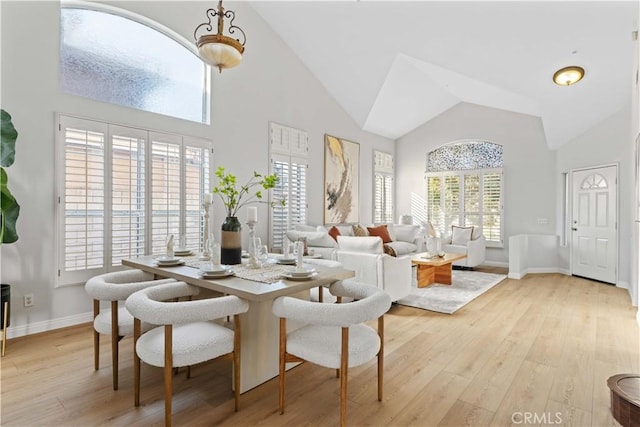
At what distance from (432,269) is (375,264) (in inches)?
81.2

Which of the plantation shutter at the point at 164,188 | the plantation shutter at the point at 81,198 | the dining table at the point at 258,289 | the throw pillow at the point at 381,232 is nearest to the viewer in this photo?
the dining table at the point at 258,289

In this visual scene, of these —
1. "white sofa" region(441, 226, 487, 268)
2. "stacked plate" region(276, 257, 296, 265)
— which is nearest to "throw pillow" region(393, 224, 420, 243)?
"white sofa" region(441, 226, 487, 268)

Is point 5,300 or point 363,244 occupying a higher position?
point 363,244

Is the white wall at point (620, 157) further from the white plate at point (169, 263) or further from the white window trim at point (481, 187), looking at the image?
the white plate at point (169, 263)

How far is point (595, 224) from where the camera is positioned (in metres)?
6.04

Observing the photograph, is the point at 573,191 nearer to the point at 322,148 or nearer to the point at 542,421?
the point at 322,148

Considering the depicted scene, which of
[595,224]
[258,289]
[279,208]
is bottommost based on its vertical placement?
[258,289]

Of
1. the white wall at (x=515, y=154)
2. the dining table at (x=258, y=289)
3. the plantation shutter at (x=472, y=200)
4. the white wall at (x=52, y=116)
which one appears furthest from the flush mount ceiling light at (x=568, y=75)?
the dining table at (x=258, y=289)

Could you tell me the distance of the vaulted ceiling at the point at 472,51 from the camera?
4.17 m

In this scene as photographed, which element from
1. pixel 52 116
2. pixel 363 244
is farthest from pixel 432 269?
pixel 52 116

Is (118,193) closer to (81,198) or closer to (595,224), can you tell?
(81,198)

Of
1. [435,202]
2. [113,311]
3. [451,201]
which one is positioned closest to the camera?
[113,311]

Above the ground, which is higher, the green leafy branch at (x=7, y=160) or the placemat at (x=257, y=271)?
the green leafy branch at (x=7, y=160)

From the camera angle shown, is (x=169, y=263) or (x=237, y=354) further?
(x=169, y=263)
